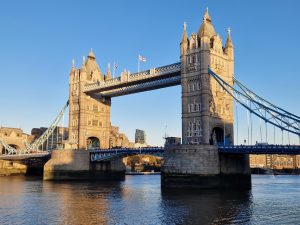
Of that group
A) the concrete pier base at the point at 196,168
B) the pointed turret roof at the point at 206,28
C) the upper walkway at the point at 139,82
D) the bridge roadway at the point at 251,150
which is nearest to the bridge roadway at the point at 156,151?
the bridge roadway at the point at 251,150

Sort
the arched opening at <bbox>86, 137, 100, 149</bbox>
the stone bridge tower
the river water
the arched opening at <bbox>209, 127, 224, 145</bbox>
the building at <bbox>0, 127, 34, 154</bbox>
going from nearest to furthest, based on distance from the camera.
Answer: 1. the river water
2. the stone bridge tower
3. the arched opening at <bbox>209, 127, 224, 145</bbox>
4. the arched opening at <bbox>86, 137, 100, 149</bbox>
5. the building at <bbox>0, 127, 34, 154</bbox>

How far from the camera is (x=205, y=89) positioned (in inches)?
2271

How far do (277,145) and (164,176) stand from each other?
1501 cm

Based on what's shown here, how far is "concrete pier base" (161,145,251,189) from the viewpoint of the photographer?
5128cm

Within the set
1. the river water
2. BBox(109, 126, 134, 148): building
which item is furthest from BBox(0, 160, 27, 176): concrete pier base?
the river water

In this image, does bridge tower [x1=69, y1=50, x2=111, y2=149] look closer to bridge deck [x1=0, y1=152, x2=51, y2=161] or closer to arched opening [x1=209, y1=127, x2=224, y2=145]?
bridge deck [x1=0, y1=152, x2=51, y2=161]

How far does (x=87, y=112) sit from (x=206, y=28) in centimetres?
3276

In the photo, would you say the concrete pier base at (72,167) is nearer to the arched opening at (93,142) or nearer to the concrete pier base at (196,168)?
the arched opening at (93,142)

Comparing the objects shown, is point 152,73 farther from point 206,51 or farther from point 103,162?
point 103,162

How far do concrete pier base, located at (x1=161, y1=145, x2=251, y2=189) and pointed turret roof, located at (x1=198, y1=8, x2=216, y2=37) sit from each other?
1737cm

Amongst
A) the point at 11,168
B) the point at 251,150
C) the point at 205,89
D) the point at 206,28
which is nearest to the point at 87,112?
the point at 205,89

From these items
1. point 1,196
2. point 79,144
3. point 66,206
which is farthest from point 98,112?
point 66,206

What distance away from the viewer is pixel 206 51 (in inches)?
2280

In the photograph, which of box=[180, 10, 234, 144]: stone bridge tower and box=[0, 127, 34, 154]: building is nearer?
box=[180, 10, 234, 144]: stone bridge tower
